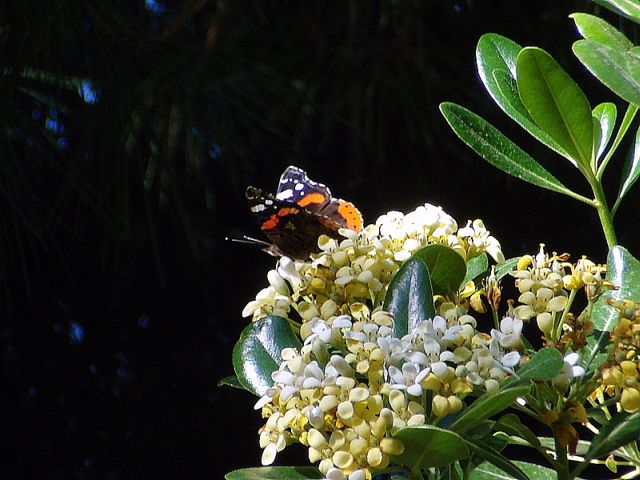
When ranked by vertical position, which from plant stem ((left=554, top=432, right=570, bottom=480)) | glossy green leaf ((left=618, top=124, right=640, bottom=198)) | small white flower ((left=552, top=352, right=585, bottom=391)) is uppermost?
glossy green leaf ((left=618, top=124, right=640, bottom=198))

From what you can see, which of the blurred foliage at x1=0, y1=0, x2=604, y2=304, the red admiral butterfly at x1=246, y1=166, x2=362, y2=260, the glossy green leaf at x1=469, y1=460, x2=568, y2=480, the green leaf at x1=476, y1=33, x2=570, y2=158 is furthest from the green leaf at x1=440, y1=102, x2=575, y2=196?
the blurred foliage at x1=0, y1=0, x2=604, y2=304

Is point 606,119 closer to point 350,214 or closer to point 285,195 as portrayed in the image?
point 350,214

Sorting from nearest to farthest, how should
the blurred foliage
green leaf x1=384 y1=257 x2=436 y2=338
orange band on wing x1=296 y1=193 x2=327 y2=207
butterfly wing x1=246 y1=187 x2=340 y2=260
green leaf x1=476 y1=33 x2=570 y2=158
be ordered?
green leaf x1=384 y1=257 x2=436 y2=338, green leaf x1=476 y1=33 x2=570 y2=158, butterfly wing x1=246 y1=187 x2=340 y2=260, orange band on wing x1=296 y1=193 x2=327 y2=207, the blurred foliage

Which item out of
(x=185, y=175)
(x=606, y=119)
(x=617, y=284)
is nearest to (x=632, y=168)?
(x=606, y=119)

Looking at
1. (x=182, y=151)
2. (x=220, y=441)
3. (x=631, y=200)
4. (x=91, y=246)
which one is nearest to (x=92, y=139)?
(x=182, y=151)

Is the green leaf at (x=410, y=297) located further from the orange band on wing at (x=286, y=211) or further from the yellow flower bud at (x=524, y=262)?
the orange band on wing at (x=286, y=211)

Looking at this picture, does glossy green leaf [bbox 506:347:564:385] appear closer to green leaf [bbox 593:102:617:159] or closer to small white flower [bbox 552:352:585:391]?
small white flower [bbox 552:352:585:391]
